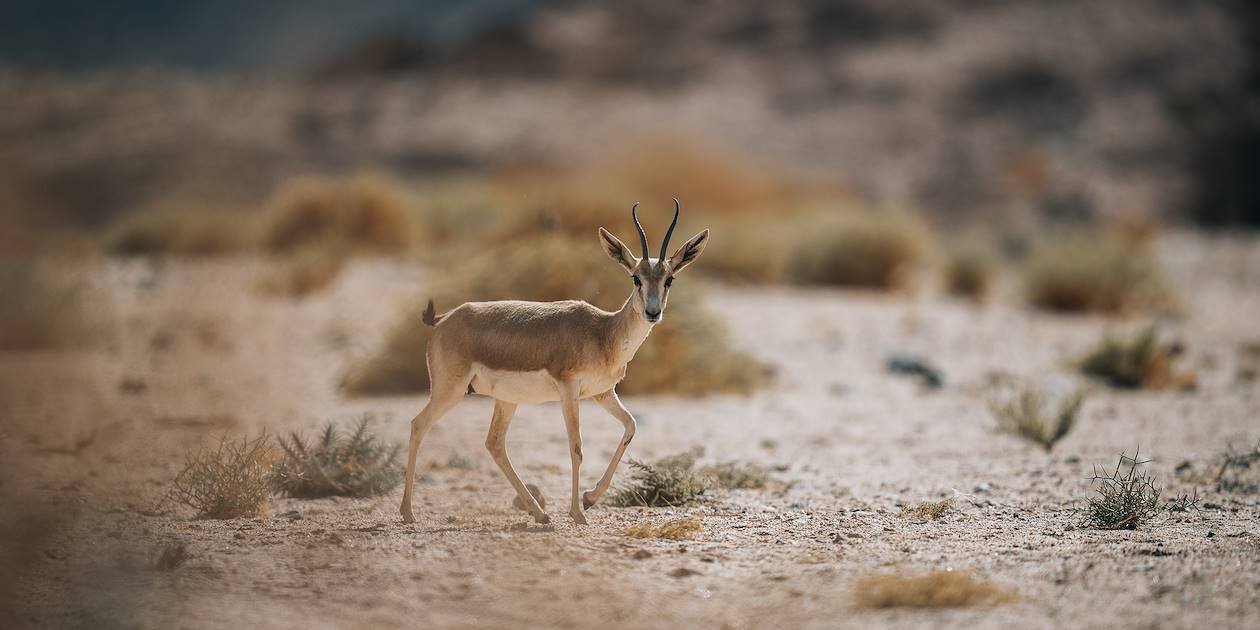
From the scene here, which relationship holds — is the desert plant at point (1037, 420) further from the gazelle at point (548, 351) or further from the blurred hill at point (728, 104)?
the blurred hill at point (728, 104)

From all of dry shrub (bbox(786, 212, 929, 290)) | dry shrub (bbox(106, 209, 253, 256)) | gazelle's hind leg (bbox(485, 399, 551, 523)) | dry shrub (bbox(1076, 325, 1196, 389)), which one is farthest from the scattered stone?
dry shrub (bbox(106, 209, 253, 256))

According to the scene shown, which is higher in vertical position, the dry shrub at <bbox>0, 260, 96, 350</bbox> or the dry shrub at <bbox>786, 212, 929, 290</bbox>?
the dry shrub at <bbox>786, 212, 929, 290</bbox>

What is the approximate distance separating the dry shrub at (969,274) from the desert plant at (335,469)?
13803 millimetres

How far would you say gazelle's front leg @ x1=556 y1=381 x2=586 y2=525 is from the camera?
18.9 ft

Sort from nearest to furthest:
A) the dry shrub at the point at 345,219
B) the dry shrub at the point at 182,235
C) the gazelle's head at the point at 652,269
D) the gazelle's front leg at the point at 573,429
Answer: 1. the gazelle's head at the point at 652,269
2. the gazelle's front leg at the point at 573,429
3. the dry shrub at the point at 345,219
4. the dry shrub at the point at 182,235

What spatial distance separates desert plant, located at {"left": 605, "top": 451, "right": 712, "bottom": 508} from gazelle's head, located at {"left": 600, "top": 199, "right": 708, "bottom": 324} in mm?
1184

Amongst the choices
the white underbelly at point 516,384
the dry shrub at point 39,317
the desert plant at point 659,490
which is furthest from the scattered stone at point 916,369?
the dry shrub at point 39,317

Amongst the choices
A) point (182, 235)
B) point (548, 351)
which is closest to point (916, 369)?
point (548, 351)

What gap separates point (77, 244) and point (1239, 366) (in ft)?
53.5

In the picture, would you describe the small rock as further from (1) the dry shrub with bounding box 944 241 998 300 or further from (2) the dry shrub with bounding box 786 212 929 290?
(1) the dry shrub with bounding box 944 241 998 300

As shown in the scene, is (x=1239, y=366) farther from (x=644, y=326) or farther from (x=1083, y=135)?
(x=1083, y=135)

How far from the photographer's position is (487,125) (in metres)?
45.1

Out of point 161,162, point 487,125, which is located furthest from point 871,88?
point 161,162

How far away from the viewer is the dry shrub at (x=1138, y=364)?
1111cm
